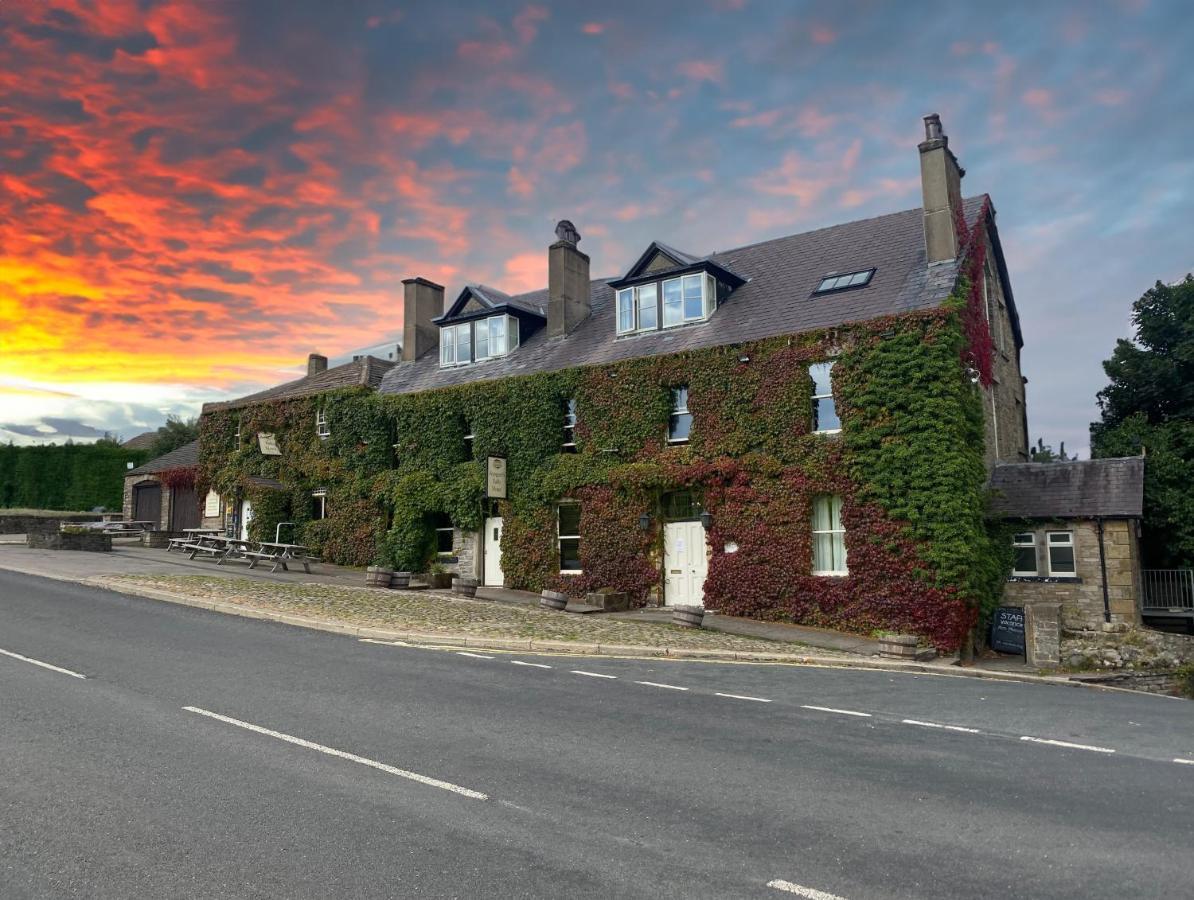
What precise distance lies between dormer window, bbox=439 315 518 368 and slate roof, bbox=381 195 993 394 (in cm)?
45

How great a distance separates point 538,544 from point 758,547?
22.9 ft

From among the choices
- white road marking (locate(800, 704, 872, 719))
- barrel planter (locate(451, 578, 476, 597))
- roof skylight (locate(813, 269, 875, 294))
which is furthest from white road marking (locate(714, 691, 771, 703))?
roof skylight (locate(813, 269, 875, 294))

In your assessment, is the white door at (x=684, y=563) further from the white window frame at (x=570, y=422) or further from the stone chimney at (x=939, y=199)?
the stone chimney at (x=939, y=199)

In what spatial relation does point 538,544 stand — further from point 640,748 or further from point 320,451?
point 640,748

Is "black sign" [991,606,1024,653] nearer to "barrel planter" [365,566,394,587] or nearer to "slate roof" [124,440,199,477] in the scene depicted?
"barrel planter" [365,566,394,587]

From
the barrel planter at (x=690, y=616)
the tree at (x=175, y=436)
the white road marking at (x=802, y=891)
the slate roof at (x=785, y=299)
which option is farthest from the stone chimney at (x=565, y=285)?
the tree at (x=175, y=436)

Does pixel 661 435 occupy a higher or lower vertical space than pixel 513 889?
higher

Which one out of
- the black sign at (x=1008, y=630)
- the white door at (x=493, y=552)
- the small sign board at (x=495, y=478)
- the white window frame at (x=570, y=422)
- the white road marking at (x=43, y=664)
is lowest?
the black sign at (x=1008, y=630)

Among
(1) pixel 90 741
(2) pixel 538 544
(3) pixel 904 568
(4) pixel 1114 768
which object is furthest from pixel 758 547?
(1) pixel 90 741

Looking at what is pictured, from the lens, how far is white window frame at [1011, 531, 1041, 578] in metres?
21.4

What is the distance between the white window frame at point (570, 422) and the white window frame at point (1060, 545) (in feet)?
42.4

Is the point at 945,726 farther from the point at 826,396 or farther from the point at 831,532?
the point at 826,396

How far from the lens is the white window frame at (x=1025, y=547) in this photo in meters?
21.4

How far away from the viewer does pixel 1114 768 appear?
8164 mm
